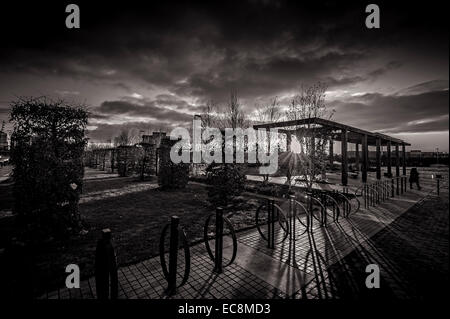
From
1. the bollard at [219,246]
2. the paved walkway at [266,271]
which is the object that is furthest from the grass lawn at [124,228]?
the bollard at [219,246]

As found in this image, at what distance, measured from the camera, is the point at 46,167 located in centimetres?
506

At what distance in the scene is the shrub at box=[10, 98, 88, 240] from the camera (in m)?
4.97

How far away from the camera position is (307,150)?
35.6 ft

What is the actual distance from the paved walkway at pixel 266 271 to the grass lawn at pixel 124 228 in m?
0.53

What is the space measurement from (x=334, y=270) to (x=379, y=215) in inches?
204

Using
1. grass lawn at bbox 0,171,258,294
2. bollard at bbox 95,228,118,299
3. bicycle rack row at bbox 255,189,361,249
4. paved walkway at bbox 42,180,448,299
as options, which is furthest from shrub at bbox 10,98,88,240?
bicycle rack row at bbox 255,189,361,249

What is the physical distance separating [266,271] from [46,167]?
534 cm

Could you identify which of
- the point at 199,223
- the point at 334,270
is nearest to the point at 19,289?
the point at 199,223

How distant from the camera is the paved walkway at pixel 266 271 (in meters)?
3.26

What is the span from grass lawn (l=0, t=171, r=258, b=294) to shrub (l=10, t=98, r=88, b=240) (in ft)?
2.00

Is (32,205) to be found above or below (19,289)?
above

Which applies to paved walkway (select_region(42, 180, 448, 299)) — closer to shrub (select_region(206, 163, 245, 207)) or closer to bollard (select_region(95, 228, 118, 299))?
bollard (select_region(95, 228, 118, 299))

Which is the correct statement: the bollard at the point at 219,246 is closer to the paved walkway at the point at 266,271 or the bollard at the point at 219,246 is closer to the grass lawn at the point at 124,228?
the paved walkway at the point at 266,271
